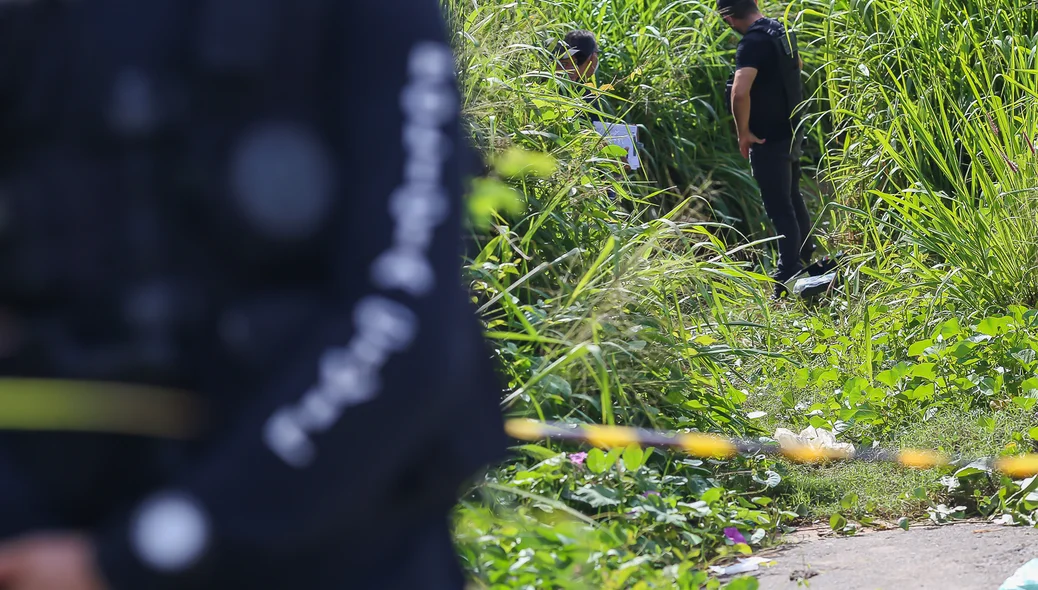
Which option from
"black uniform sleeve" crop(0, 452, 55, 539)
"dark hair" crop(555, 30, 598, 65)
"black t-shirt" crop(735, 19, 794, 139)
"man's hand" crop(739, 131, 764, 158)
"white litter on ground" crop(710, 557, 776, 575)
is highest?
"black uniform sleeve" crop(0, 452, 55, 539)

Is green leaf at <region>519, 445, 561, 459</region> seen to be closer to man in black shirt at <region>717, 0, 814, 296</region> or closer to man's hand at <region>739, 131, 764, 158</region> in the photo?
man in black shirt at <region>717, 0, 814, 296</region>

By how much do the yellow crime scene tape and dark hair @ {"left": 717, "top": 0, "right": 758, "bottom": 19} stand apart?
12.1 ft

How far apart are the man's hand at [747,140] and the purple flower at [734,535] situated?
165 inches

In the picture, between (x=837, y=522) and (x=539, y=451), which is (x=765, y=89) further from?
(x=539, y=451)

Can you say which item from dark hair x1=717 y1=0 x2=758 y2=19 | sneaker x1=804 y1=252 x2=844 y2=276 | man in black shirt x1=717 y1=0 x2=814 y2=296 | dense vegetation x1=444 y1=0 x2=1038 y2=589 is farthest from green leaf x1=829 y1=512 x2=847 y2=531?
dark hair x1=717 y1=0 x2=758 y2=19

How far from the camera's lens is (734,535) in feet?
10.7

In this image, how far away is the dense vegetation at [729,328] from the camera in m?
3.10

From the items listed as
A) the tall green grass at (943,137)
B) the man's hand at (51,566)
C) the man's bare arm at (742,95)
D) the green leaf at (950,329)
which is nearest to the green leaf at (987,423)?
the green leaf at (950,329)

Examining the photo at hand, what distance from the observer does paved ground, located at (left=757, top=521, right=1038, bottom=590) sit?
3027 mm

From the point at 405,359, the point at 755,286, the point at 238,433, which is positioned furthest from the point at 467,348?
the point at 755,286

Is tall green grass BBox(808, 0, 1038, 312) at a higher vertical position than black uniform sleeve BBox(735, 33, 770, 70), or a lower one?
lower

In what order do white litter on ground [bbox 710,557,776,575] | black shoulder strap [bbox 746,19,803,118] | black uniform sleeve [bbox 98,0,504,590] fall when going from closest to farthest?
black uniform sleeve [bbox 98,0,504,590]
white litter on ground [bbox 710,557,776,575]
black shoulder strap [bbox 746,19,803,118]

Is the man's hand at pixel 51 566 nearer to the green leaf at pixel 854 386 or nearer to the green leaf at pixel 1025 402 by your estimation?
the green leaf at pixel 1025 402

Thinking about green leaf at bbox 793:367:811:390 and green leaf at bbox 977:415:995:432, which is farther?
green leaf at bbox 793:367:811:390
